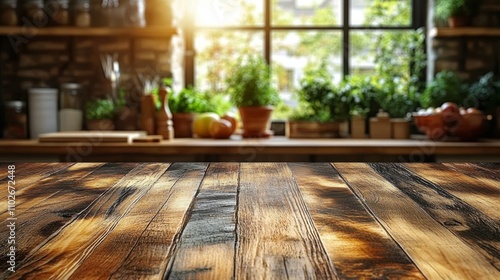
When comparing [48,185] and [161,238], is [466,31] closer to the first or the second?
[48,185]

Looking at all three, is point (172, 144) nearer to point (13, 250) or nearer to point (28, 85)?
point (28, 85)

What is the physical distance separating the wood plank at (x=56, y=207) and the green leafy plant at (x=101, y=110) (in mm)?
2245

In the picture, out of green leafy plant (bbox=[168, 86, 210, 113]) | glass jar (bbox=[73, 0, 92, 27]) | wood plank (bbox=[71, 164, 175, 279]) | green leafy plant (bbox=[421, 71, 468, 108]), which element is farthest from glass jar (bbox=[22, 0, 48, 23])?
wood plank (bbox=[71, 164, 175, 279])

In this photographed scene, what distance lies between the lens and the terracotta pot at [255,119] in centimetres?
399

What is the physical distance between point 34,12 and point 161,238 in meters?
3.44

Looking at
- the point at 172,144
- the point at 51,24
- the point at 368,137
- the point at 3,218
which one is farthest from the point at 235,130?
the point at 3,218

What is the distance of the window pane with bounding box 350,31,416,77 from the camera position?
435 centimetres

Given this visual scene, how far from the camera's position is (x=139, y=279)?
81cm

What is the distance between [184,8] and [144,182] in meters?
2.91

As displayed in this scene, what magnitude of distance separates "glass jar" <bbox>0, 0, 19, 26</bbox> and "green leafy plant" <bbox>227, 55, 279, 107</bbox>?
1405mm

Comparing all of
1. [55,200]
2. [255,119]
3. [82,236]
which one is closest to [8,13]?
[255,119]

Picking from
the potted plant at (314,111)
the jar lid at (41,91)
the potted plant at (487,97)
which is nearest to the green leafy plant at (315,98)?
the potted plant at (314,111)

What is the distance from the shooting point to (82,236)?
3.49ft

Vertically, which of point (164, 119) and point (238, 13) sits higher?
point (238, 13)
